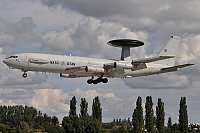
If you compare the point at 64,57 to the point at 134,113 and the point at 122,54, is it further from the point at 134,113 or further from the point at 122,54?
the point at 134,113

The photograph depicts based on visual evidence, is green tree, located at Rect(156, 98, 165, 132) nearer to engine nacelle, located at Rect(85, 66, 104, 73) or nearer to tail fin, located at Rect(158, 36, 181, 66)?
tail fin, located at Rect(158, 36, 181, 66)

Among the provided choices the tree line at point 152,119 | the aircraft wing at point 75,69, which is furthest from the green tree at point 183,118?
the aircraft wing at point 75,69

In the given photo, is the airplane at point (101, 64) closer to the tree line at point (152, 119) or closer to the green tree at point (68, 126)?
the tree line at point (152, 119)

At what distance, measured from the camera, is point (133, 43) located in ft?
324

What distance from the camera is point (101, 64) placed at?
94125 mm

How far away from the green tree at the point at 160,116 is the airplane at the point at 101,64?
2608 inches

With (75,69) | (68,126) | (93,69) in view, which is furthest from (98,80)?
(68,126)

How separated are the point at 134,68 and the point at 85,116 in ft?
288

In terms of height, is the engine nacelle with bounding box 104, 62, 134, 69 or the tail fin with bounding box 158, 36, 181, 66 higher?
the tail fin with bounding box 158, 36, 181, 66

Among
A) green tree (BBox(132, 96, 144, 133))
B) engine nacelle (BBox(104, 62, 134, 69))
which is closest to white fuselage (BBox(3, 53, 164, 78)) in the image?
engine nacelle (BBox(104, 62, 134, 69))

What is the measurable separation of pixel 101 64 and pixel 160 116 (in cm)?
8237

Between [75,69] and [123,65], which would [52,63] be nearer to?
[75,69]

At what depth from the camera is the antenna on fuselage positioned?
97.6m

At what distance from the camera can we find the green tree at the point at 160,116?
17012cm
